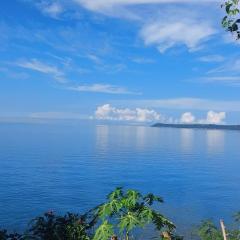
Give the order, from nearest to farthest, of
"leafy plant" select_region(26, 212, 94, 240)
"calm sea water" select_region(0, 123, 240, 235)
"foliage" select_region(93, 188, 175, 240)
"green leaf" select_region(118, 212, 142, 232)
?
1. "green leaf" select_region(118, 212, 142, 232)
2. "foliage" select_region(93, 188, 175, 240)
3. "leafy plant" select_region(26, 212, 94, 240)
4. "calm sea water" select_region(0, 123, 240, 235)

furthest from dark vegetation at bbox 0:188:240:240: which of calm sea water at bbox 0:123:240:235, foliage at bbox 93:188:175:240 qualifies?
calm sea water at bbox 0:123:240:235

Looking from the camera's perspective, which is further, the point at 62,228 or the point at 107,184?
the point at 107,184

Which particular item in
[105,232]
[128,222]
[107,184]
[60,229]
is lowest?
[107,184]

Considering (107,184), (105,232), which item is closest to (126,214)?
(105,232)

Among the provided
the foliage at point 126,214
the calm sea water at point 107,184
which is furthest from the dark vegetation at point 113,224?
the calm sea water at point 107,184

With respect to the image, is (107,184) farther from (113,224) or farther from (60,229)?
(113,224)

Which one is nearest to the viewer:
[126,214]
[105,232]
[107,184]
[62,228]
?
[105,232]

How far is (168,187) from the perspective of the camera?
92.8 m

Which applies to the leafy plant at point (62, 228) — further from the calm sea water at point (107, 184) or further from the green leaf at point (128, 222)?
the calm sea water at point (107, 184)

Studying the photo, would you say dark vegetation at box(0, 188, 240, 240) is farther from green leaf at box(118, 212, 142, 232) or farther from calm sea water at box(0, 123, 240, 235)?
calm sea water at box(0, 123, 240, 235)

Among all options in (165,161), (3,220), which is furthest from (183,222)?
(165,161)

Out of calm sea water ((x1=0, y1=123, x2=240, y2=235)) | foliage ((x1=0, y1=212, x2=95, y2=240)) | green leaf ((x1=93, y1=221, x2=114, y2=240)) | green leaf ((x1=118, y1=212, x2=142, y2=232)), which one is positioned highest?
green leaf ((x1=118, y1=212, x2=142, y2=232))

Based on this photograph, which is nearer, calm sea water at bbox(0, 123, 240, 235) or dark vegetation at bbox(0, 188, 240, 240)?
dark vegetation at bbox(0, 188, 240, 240)

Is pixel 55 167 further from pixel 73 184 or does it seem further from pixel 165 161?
pixel 165 161
